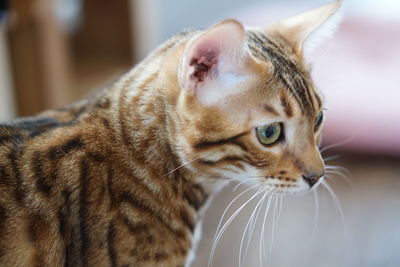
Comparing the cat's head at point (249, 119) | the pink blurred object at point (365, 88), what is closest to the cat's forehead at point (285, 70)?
the cat's head at point (249, 119)

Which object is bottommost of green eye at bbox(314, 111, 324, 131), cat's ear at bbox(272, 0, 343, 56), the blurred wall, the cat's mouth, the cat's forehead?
the cat's mouth

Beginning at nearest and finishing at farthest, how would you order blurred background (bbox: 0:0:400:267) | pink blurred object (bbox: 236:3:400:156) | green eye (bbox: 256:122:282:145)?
1. green eye (bbox: 256:122:282:145)
2. blurred background (bbox: 0:0:400:267)
3. pink blurred object (bbox: 236:3:400:156)

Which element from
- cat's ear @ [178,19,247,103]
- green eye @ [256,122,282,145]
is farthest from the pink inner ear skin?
green eye @ [256,122,282,145]

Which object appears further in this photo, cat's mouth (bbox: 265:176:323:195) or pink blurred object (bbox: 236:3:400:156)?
pink blurred object (bbox: 236:3:400:156)

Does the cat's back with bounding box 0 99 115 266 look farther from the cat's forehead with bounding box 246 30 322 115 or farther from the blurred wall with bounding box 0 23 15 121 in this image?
the blurred wall with bounding box 0 23 15 121

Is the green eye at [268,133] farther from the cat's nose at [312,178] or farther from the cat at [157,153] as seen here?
the cat's nose at [312,178]

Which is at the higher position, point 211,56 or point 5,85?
point 5,85

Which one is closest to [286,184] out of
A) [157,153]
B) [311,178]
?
[311,178]

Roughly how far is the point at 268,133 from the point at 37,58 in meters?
1.36

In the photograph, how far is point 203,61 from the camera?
3.35ft

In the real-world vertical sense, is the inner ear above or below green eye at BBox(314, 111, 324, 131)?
above

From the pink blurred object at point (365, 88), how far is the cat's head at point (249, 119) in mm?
1142

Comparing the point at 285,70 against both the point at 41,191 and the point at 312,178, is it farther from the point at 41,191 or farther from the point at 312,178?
the point at 41,191

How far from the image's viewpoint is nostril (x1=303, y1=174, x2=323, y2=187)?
1.11 meters
